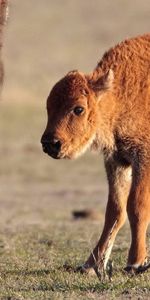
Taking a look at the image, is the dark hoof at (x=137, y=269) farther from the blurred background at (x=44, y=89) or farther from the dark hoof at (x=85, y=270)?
the blurred background at (x=44, y=89)

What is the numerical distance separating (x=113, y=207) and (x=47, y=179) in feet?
45.9

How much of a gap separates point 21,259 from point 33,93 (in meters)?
29.9

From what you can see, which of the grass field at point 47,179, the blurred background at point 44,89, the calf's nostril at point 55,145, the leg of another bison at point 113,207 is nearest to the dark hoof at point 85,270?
the leg of another bison at point 113,207

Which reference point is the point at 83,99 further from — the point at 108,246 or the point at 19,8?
the point at 19,8

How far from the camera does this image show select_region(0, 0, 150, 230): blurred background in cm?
1873

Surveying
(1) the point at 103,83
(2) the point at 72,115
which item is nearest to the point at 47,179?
(1) the point at 103,83

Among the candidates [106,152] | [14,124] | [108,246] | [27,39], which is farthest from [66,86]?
[27,39]

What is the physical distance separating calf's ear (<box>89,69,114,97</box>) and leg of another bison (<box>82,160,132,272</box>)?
2.36 ft

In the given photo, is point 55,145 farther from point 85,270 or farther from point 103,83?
point 85,270

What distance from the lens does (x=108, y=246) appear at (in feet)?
29.2

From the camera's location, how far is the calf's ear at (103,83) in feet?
27.5

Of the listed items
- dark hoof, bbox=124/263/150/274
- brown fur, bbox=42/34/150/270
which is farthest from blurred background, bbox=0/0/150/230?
dark hoof, bbox=124/263/150/274

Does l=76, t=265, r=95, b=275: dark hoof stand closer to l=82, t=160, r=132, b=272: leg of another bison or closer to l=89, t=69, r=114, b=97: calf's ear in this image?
l=82, t=160, r=132, b=272: leg of another bison

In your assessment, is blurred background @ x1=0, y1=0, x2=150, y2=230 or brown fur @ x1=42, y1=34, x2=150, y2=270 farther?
blurred background @ x1=0, y1=0, x2=150, y2=230
